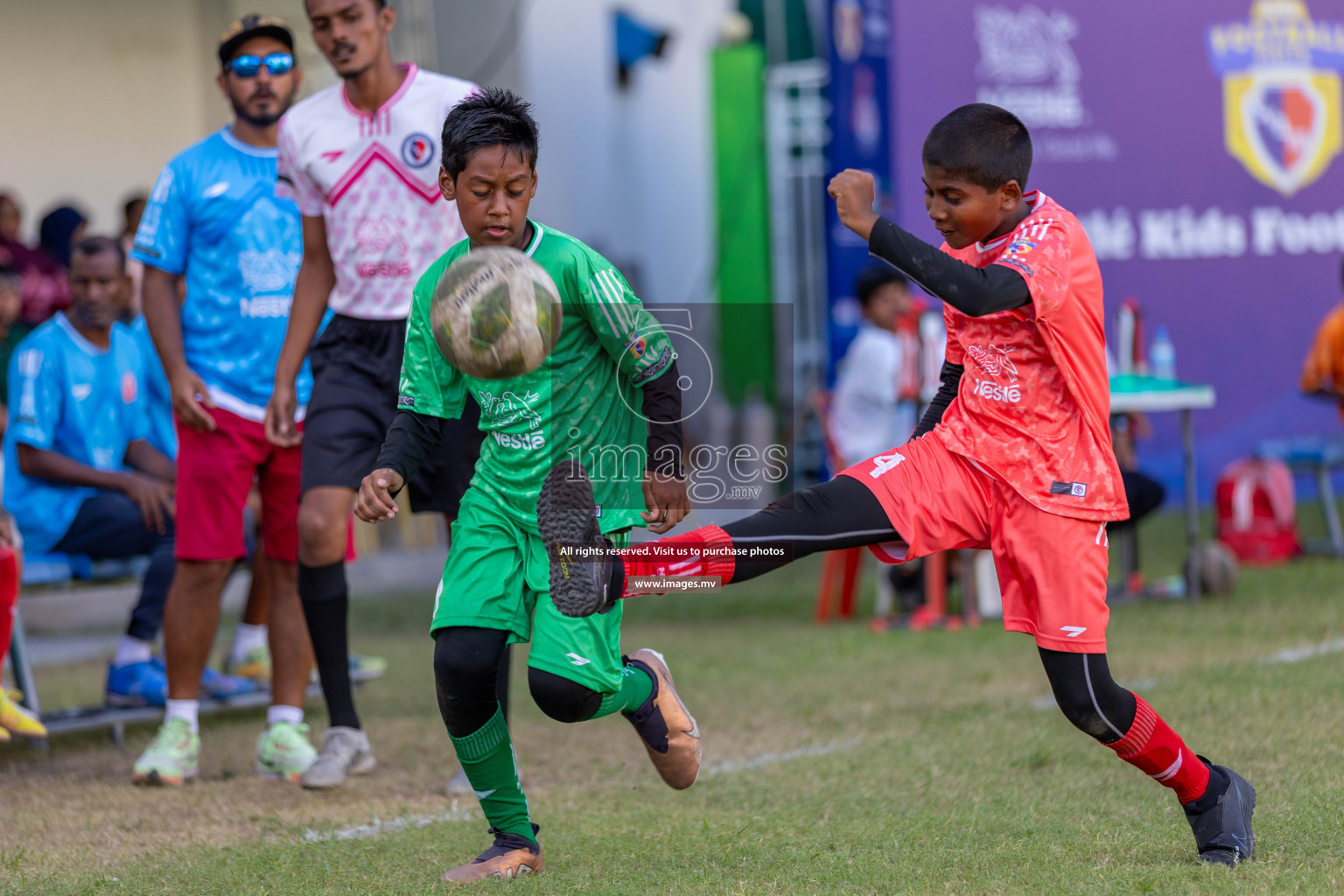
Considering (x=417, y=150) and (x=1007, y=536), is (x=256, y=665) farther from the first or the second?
(x=1007, y=536)

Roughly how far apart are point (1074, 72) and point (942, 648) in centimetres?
627

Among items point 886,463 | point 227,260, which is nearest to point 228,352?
point 227,260

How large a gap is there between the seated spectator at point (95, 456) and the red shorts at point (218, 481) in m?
1.06

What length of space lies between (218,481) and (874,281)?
15.9 feet

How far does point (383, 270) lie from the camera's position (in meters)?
4.87

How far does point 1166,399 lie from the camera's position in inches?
313

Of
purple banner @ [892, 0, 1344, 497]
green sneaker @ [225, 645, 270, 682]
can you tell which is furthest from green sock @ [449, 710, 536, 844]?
purple banner @ [892, 0, 1344, 497]

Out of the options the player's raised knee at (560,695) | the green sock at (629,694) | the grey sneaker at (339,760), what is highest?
the player's raised knee at (560,695)

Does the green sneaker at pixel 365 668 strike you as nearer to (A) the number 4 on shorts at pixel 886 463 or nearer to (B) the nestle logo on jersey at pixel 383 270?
(B) the nestle logo on jersey at pixel 383 270

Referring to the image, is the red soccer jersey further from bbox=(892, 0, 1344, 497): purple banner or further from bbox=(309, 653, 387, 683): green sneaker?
bbox=(892, 0, 1344, 497): purple banner

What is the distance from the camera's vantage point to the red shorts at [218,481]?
523 cm

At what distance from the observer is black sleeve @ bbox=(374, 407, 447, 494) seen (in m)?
3.61

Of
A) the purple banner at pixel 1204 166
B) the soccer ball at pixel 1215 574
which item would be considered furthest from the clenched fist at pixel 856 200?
the purple banner at pixel 1204 166

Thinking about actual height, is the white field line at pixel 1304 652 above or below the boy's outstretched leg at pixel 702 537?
below
